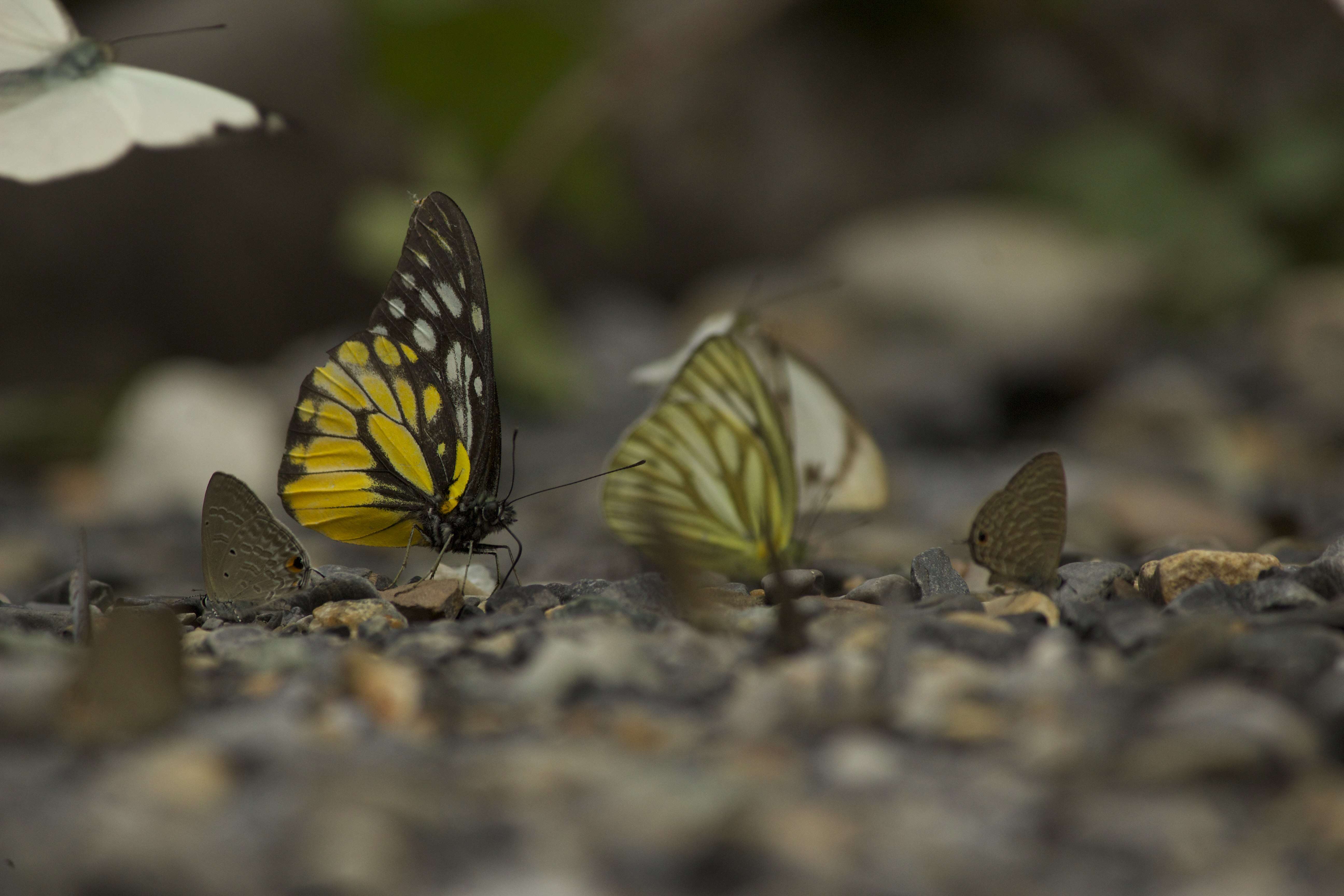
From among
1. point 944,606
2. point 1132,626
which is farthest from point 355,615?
point 1132,626

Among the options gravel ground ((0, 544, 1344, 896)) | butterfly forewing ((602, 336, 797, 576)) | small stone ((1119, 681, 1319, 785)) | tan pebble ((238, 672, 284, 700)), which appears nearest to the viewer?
gravel ground ((0, 544, 1344, 896))

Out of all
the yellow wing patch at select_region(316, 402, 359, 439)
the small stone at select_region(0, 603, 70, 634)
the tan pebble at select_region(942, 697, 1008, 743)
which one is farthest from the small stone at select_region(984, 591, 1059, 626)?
the small stone at select_region(0, 603, 70, 634)

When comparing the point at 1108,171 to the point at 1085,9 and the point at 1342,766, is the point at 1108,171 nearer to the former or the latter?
the point at 1085,9

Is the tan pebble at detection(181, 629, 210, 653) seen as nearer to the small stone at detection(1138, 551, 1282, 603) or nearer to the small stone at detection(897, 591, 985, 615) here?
the small stone at detection(897, 591, 985, 615)

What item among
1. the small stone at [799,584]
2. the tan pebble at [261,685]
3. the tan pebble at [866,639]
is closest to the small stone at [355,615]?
the tan pebble at [261,685]

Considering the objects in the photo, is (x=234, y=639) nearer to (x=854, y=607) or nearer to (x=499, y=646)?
(x=499, y=646)
